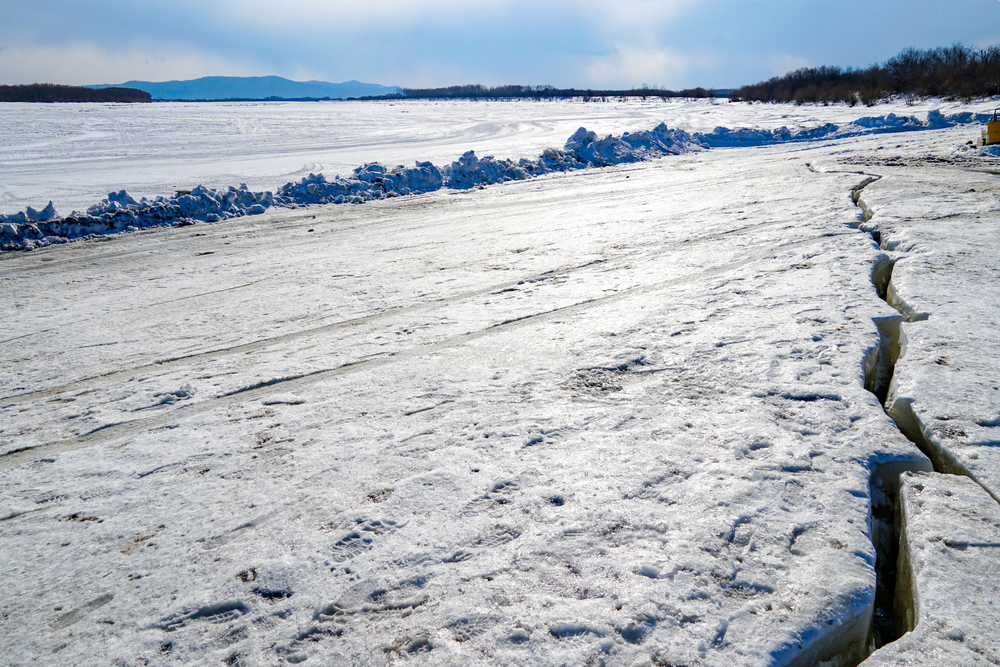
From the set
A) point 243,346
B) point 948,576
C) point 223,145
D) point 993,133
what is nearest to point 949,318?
point 948,576

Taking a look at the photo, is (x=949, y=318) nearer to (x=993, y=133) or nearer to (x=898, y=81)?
(x=993, y=133)

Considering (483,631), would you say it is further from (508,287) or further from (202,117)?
(202,117)

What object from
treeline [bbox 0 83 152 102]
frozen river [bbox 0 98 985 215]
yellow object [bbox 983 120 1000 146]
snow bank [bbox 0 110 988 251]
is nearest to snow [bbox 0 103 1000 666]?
snow bank [bbox 0 110 988 251]

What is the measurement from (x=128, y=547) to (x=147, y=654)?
52cm

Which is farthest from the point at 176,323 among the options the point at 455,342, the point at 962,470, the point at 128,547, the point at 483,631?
the point at 962,470

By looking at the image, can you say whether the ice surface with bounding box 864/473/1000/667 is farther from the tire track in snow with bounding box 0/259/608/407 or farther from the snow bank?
the snow bank

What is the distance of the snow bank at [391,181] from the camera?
21.0 ft

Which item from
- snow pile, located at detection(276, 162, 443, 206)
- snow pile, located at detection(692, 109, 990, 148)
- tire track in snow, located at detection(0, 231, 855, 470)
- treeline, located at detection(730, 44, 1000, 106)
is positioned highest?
treeline, located at detection(730, 44, 1000, 106)

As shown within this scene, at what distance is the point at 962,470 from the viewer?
6.64 feet

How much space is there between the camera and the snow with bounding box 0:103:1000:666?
5.16ft

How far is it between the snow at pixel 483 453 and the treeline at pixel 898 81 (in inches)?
1012

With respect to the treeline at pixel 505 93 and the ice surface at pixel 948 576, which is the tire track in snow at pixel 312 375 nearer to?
the ice surface at pixel 948 576

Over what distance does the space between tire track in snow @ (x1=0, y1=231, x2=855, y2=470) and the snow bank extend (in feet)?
15.0

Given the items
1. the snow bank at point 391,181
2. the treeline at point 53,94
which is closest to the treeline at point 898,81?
the snow bank at point 391,181
